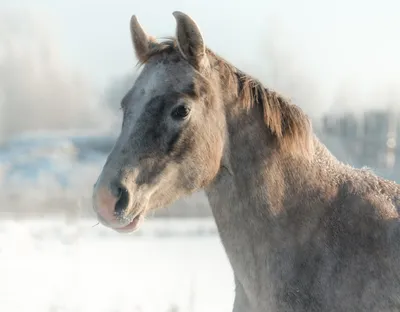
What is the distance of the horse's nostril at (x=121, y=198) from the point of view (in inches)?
149

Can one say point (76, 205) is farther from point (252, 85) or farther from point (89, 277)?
point (252, 85)

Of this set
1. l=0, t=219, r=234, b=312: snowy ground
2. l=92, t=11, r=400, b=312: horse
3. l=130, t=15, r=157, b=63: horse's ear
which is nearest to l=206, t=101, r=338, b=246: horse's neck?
l=92, t=11, r=400, b=312: horse

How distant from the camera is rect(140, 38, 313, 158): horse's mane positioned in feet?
14.0

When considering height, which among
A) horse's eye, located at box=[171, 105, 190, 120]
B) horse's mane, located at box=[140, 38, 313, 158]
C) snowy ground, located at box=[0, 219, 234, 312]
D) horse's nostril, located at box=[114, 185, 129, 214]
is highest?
horse's mane, located at box=[140, 38, 313, 158]

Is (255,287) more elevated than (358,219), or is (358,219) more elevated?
(358,219)

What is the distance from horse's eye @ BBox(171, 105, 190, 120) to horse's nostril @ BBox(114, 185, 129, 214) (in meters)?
0.53

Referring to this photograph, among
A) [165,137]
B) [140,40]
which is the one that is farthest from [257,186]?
[140,40]

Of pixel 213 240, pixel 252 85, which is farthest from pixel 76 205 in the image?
pixel 252 85

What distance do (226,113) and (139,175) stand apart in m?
0.70

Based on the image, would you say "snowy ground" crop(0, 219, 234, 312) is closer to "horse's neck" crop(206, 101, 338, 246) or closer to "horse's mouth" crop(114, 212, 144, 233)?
"horse's neck" crop(206, 101, 338, 246)

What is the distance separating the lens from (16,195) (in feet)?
97.3

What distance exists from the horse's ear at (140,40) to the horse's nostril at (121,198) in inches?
41.2

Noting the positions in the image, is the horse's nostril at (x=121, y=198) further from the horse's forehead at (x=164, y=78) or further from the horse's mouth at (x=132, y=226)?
the horse's forehead at (x=164, y=78)

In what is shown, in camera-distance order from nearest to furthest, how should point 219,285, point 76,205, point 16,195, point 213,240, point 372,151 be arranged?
point 219,285 < point 213,240 < point 76,205 < point 16,195 < point 372,151
